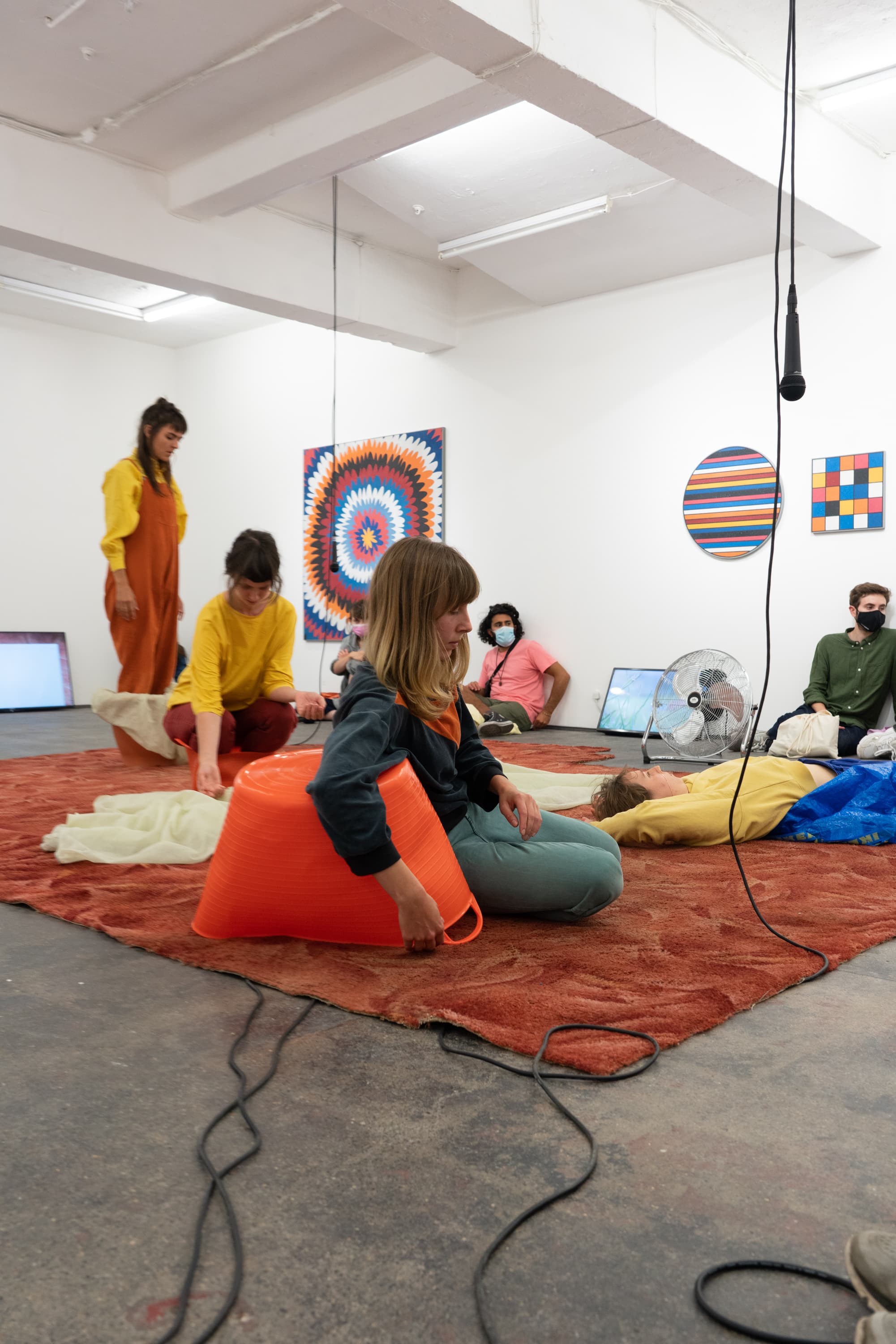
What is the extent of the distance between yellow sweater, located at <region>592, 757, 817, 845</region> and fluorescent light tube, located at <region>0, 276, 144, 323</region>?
6659 millimetres

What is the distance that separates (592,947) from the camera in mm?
2115

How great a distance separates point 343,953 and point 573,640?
5.33 metres

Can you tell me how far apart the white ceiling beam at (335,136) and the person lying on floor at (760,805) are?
3.06 m

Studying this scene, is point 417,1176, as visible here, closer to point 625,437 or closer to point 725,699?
point 725,699

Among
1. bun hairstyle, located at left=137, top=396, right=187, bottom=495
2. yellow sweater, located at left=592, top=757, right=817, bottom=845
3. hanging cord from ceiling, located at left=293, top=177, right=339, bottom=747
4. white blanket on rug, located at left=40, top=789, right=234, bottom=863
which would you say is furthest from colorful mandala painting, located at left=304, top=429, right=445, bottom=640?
yellow sweater, located at left=592, top=757, right=817, bottom=845

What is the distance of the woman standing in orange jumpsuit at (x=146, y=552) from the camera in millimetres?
4957

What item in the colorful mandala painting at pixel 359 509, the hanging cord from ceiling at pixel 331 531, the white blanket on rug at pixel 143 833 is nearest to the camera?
the white blanket on rug at pixel 143 833

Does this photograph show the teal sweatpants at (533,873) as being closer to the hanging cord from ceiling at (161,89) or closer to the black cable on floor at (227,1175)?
the black cable on floor at (227,1175)

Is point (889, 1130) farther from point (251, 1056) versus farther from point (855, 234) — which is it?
point (855, 234)

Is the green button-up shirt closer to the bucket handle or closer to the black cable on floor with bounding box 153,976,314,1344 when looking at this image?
the bucket handle

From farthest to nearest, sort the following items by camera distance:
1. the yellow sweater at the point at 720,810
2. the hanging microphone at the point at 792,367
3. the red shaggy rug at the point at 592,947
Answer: the yellow sweater at the point at 720,810 → the hanging microphone at the point at 792,367 → the red shaggy rug at the point at 592,947

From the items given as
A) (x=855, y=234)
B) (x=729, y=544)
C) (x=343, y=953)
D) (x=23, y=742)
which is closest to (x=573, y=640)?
(x=729, y=544)

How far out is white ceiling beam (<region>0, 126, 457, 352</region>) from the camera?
549cm

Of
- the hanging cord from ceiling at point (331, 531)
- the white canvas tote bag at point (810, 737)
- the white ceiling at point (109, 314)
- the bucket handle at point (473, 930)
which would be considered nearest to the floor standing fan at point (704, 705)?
the white canvas tote bag at point (810, 737)
